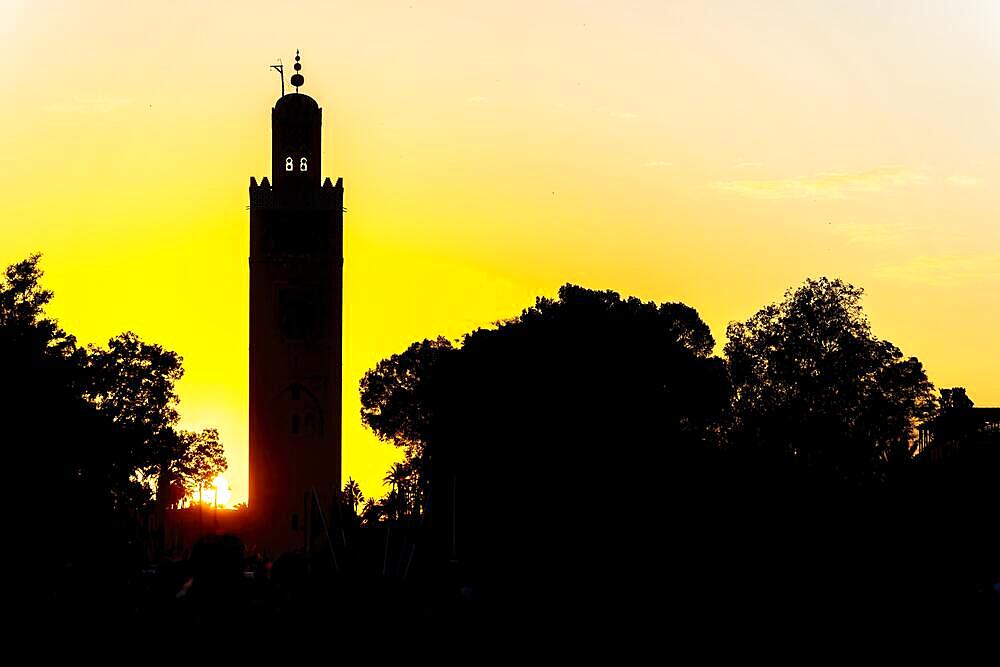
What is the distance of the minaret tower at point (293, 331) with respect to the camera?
126750 millimetres

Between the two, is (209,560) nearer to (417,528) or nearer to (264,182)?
(417,528)

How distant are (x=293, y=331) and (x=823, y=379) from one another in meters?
46.0

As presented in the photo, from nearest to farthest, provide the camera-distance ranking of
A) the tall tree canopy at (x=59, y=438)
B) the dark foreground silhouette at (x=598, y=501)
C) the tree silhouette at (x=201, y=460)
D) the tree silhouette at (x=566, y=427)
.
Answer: the dark foreground silhouette at (x=598, y=501) → the tall tree canopy at (x=59, y=438) → the tree silhouette at (x=566, y=427) → the tree silhouette at (x=201, y=460)

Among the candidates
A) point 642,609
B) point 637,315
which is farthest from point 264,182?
point 642,609

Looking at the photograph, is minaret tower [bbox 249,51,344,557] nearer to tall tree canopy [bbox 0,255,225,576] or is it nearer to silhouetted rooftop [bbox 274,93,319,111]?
silhouetted rooftop [bbox 274,93,319,111]

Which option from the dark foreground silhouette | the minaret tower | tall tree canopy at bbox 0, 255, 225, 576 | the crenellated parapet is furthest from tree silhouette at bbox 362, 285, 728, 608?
the crenellated parapet

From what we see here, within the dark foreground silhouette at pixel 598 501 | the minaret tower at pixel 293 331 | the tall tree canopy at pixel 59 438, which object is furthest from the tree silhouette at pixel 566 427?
the minaret tower at pixel 293 331

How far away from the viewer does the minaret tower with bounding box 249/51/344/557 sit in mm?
126750

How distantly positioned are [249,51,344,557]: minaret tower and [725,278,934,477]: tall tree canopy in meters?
38.6

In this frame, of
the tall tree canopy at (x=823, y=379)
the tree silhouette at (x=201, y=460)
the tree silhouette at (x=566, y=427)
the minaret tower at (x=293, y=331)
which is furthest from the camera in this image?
the minaret tower at (x=293, y=331)

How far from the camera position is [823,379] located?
90.2 metres

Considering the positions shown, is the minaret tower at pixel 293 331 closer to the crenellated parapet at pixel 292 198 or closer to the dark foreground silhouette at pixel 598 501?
the crenellated parapet at pixel 292 198

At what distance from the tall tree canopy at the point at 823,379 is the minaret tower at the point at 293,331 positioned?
38638mm

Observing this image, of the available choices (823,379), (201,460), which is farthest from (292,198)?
(823,379)
